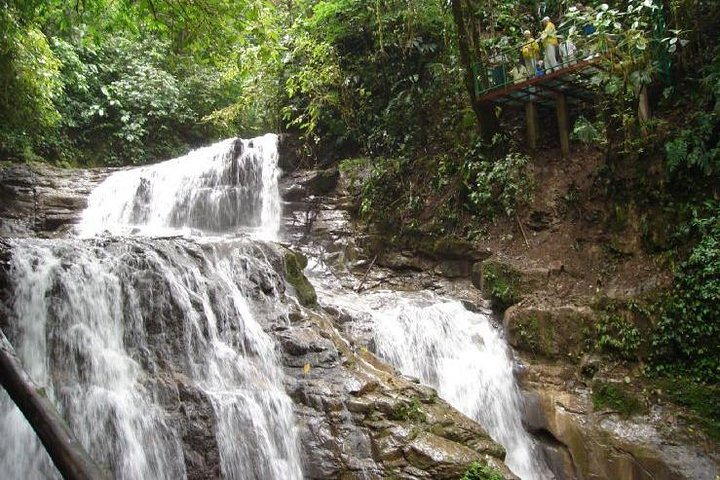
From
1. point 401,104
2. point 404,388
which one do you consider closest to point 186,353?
point 404,388

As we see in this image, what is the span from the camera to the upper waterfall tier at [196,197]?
1181 centimetres

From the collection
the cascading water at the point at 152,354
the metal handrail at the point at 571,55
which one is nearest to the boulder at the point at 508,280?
the metal handrail at the point at 571,55

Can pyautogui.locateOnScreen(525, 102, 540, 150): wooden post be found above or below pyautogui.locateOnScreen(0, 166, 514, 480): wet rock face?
above

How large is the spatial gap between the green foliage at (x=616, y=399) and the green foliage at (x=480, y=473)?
2.73 meters

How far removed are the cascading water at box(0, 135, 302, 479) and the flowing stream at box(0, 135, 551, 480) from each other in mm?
12

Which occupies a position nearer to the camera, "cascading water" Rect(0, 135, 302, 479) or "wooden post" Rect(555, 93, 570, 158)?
"cascading water" Rect(0, 135, 302, 479)

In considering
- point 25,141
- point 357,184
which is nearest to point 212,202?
point 357,184

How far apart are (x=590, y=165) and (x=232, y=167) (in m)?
8.14

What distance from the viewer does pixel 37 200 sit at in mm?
11234

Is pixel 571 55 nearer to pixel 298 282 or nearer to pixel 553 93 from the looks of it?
pixel 553 93

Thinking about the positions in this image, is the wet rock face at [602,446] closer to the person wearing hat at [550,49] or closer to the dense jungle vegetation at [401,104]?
the dense jungle vegetation at [401,104]

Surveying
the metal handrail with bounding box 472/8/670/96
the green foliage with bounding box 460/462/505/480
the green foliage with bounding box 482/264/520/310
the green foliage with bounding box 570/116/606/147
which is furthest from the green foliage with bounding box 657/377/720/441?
the metal handrail with bounding box 472/8/670/96

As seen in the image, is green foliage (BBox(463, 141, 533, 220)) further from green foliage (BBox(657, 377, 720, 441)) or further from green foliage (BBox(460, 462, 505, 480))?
green foliage (BBox(460, 462, 505, 480))

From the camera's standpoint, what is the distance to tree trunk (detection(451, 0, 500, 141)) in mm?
9523
